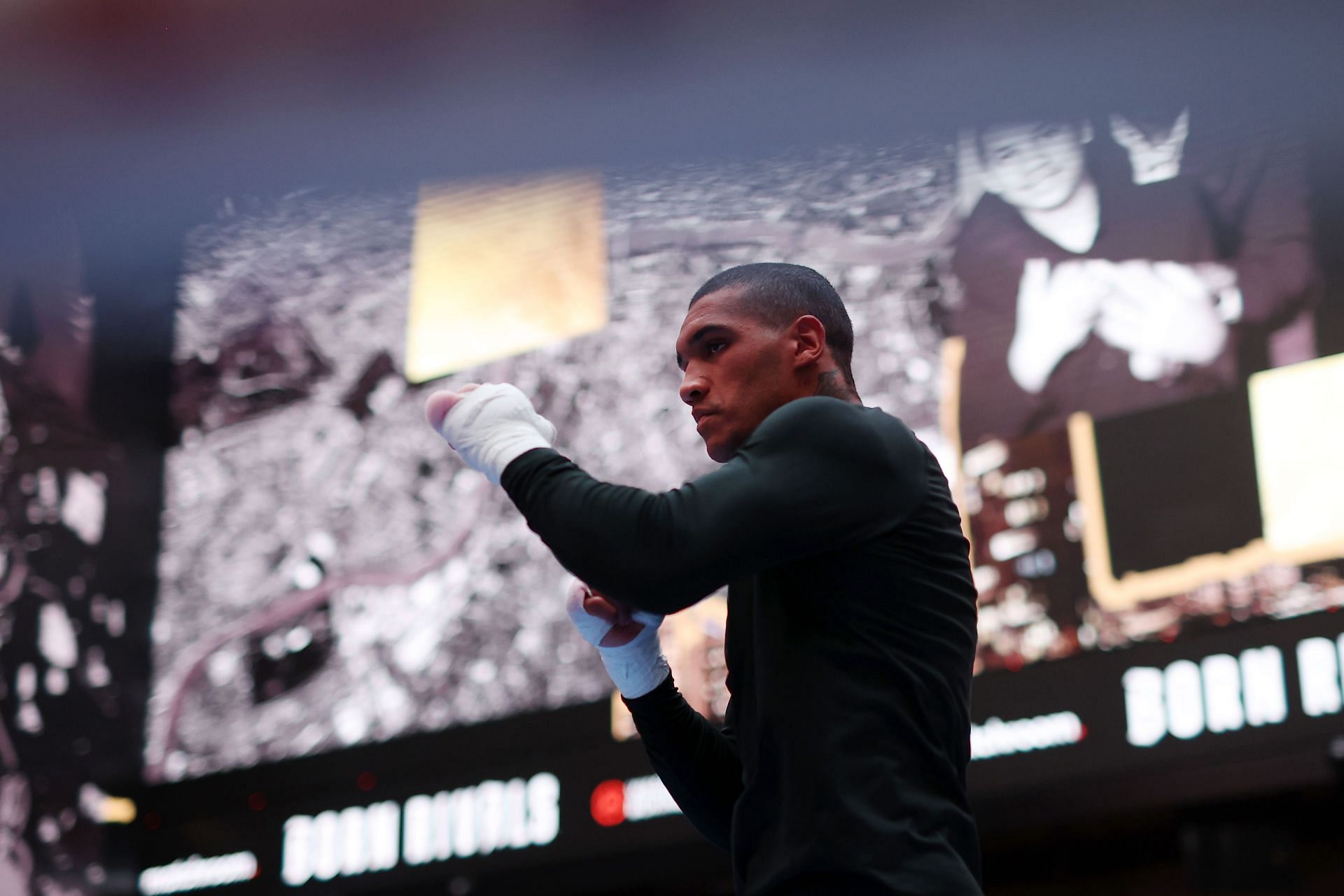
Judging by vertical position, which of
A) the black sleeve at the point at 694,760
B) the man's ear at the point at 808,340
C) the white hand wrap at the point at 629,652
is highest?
the man's ear at the point at 808,340

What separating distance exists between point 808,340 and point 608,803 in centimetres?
295

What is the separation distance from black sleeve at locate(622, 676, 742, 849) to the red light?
106 inches

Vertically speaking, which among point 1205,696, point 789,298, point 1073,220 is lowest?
point 1205,696

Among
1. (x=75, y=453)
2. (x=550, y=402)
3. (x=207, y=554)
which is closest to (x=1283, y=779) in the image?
(x=550, y=402)

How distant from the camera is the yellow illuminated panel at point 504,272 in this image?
4.72m

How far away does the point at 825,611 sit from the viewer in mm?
1325

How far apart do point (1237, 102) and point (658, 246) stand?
1828 mm

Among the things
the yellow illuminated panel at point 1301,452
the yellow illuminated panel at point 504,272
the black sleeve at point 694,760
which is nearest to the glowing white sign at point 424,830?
the yellow illuminated panel at point 504,272

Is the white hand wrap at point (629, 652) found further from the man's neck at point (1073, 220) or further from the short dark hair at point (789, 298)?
the man's neck at point (1073, 220)

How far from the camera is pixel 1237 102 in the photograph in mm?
4059

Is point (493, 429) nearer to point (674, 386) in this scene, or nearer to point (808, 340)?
point (808, 340)

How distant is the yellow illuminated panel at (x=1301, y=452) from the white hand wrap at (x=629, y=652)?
102 inches

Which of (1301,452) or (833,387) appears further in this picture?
(1301,452)

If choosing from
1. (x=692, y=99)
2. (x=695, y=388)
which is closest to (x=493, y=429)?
(x=695, y=388)
